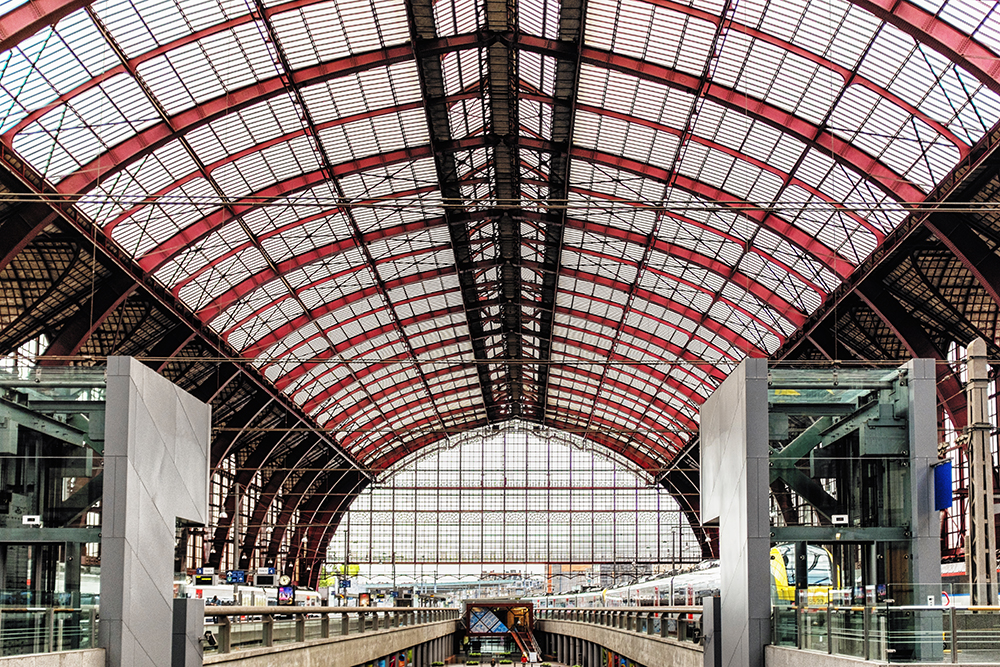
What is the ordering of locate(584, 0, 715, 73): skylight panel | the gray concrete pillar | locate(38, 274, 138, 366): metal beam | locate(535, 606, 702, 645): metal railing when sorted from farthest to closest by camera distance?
locate(38, 274, 138, 366): metal beam < locate(584, 0, 715, 73): skylight panel < locate(535, 606, 702, 645): metal railing < the gray concrete pillar

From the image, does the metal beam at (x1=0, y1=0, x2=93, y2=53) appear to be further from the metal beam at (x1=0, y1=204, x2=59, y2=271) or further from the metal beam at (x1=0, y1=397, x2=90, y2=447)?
the metal beam at (x1=0, y1=397, x2=90, y2=447)

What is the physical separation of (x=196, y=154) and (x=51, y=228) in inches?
246

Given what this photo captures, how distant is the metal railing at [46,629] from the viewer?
20.9m

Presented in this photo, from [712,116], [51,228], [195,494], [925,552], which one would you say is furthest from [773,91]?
[51,228]

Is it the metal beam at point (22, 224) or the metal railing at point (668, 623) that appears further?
the metal beam at point (22, 224)

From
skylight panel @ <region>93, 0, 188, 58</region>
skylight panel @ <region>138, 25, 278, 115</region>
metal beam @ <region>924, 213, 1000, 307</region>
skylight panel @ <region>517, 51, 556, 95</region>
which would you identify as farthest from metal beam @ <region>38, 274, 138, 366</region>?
metal beam @ <region>924, 213, 1000, 307</region>

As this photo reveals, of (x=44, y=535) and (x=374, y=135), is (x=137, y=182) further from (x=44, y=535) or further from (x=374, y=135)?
(x=44, y=535)

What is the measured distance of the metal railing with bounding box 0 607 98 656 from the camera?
2088cm

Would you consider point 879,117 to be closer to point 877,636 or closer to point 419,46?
point 419,46

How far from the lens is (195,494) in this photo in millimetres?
32375

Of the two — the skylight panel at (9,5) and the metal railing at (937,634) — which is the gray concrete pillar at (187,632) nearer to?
the metal railing at (937,634)

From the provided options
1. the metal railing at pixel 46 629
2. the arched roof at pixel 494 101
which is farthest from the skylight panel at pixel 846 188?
the metal railing at pixel 46 629

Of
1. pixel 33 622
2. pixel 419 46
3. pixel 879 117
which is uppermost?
pixel 419 46

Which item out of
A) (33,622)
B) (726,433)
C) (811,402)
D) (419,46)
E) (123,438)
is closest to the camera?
(33,622)
